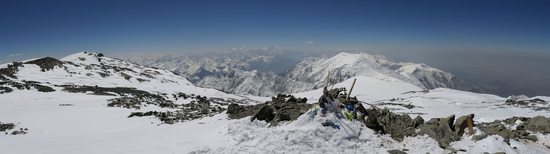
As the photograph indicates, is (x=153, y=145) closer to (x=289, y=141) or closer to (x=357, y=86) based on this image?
(x=289, y=141)

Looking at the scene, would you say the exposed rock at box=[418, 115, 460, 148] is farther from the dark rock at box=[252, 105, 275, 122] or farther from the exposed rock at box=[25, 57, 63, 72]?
the exposed rock at box=[25, 57, 63, 72]

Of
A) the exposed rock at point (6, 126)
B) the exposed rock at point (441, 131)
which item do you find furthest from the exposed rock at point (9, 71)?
the exposed rock at point (441, 131)

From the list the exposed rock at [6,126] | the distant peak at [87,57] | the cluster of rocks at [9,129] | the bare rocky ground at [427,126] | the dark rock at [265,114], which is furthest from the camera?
the distant peak at [87,57]

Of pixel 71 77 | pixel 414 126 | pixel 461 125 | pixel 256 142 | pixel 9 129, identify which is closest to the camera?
pixel 256 142

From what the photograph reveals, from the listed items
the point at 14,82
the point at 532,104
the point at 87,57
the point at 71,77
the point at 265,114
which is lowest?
the point at 532,104

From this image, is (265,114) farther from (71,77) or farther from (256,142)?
(71,77)

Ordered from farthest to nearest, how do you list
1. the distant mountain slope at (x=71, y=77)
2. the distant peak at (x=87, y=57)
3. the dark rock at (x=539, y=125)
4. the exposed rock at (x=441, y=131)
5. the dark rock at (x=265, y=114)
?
the distant peak at (x=87, y=57) < the distant mountain slope at (x=71, y=77) < the dark rock at (x=265, y=114) < the dark rock at (x=539, y=125) < the exposed rock at (x=441, y=131)

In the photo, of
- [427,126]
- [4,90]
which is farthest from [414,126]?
[4,90]

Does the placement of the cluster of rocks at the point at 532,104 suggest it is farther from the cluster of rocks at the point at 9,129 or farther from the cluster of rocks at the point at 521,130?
the cluster of rocks at the point at 9,129

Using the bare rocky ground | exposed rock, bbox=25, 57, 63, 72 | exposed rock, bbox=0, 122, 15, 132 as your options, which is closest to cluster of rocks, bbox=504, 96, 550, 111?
the bare rocky ground

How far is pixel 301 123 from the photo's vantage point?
19062mm

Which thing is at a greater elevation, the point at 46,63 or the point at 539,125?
the point at 46,63

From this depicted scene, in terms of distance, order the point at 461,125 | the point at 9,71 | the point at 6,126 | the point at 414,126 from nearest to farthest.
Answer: the point at 461,125 → the point at 414,126 → the point at 6,126 → the point at 9,71

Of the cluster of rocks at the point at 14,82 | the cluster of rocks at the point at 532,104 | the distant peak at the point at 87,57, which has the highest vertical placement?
the distant peak at the point at 87,57
